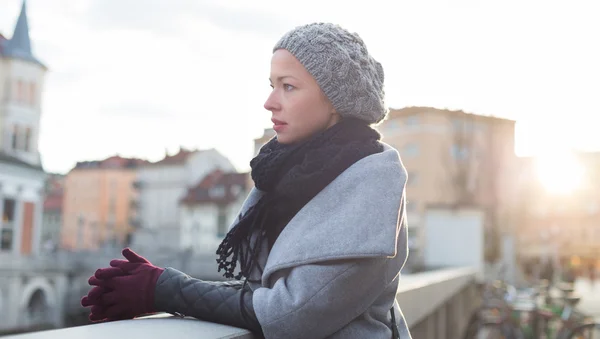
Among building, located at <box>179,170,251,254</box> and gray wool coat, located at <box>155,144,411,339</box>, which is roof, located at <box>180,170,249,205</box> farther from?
gray wool coat, located at <box>155,144,411,339</box>

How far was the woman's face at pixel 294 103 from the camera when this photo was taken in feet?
5.96


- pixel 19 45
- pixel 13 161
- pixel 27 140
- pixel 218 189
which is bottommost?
pixel 218 189

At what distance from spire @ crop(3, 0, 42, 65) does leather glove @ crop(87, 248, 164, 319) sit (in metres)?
40.1

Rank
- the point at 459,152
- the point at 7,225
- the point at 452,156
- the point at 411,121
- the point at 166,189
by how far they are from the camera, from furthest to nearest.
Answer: the point at 166,189 < the point at 459,152 < the point at 452,156 < the point at 411,121 < the point at 7,225

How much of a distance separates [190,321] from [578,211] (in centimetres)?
6111

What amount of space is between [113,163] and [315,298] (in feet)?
223

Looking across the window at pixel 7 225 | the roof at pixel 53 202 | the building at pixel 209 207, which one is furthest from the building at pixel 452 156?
the roof at pixel 53 202

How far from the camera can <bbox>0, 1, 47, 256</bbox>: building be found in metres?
36.1

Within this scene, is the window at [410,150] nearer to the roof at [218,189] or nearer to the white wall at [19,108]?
the roof at [218,189]

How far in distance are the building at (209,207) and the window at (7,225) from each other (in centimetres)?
1682

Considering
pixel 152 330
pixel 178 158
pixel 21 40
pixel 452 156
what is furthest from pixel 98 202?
pixel 152 330

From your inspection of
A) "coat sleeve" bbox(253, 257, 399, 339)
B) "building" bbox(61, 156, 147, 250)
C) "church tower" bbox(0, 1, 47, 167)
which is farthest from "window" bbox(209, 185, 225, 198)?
"coat sleeve" bbox(253, 257, 399, 339)

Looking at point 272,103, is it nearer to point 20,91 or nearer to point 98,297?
point 98,297

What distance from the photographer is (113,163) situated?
221 feet
